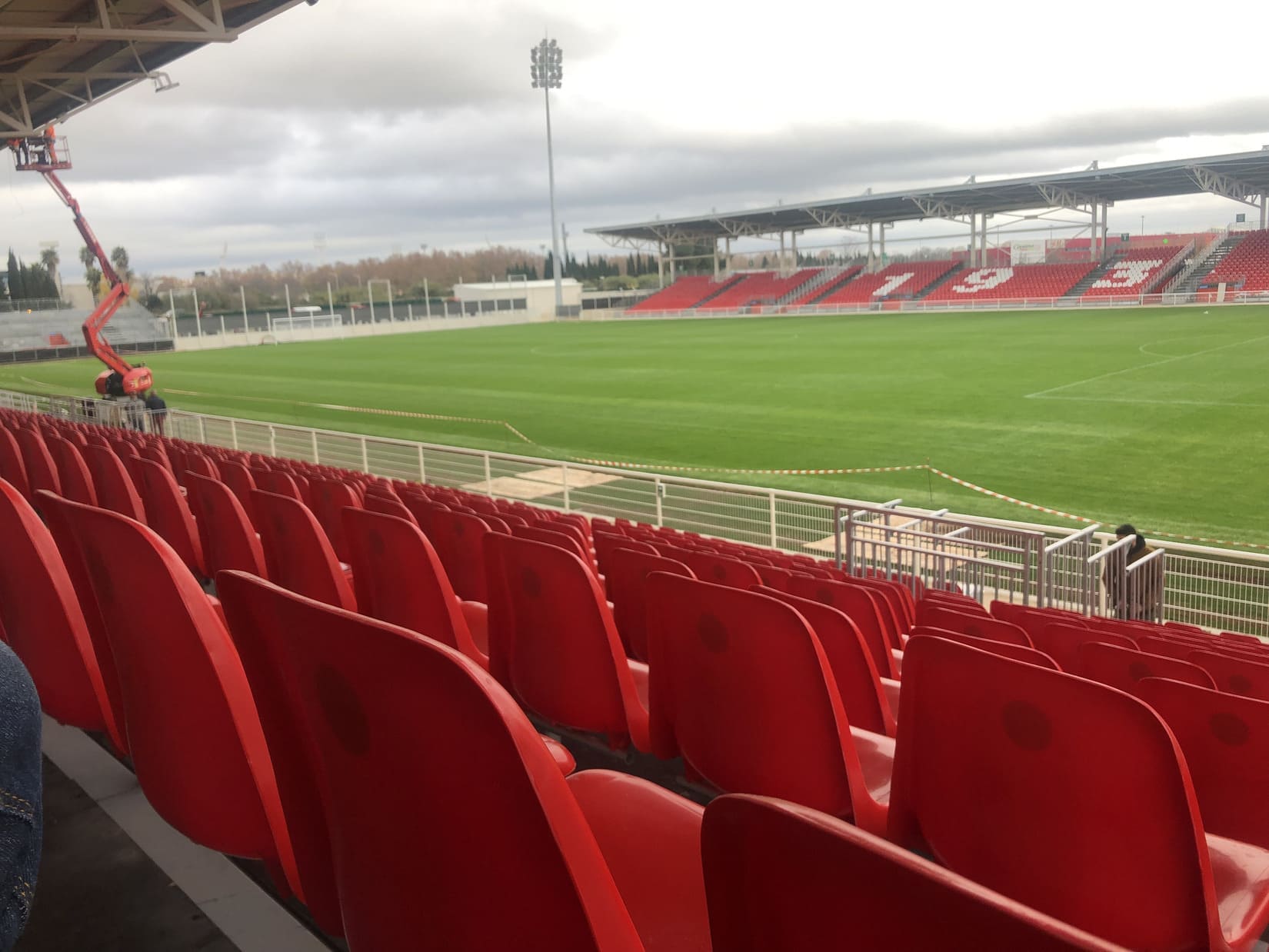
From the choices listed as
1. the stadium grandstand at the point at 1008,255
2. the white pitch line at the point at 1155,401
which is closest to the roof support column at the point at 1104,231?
the stadium grandstand at the point at 1008,255

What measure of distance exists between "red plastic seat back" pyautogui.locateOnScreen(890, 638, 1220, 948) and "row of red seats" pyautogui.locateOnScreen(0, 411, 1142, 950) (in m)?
0.53

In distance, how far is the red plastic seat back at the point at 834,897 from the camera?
0.58 meters

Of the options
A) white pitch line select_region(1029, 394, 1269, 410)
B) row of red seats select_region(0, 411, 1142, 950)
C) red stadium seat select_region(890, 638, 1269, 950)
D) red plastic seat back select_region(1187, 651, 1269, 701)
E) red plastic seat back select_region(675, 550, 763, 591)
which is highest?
row of red seats select_region(0, 411, 1142, 950)

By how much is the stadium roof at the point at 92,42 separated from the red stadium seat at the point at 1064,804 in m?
9.40

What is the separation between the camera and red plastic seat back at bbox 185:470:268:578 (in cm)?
332

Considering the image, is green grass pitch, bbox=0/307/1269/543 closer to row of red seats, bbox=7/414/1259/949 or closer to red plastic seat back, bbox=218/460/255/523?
red plastic seat back, bbox=218/460/255/523

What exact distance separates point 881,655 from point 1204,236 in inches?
2266

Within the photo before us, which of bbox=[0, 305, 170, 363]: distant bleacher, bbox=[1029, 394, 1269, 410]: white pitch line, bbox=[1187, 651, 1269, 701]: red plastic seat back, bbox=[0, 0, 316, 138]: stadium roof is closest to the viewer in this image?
bbox=[1187, 651, 1269, 701]: red plastic seat back

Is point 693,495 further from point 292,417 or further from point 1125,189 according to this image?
point 1125,189

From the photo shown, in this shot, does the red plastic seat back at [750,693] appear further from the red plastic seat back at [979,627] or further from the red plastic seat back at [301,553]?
the red plastic seat back at [979,627]

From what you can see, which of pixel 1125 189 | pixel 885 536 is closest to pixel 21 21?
pixel 885 536

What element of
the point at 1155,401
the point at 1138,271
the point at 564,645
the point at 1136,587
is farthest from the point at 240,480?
the point at 1138,271

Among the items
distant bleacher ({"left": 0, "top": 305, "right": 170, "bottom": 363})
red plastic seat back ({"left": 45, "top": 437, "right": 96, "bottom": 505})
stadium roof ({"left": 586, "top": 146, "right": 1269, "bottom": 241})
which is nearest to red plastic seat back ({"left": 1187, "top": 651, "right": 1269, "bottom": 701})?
red plastic seat back ({"left": 45, "top": 437, "right": 96, "bottom": 505})

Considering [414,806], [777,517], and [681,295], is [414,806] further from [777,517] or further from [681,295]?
[681,295]
